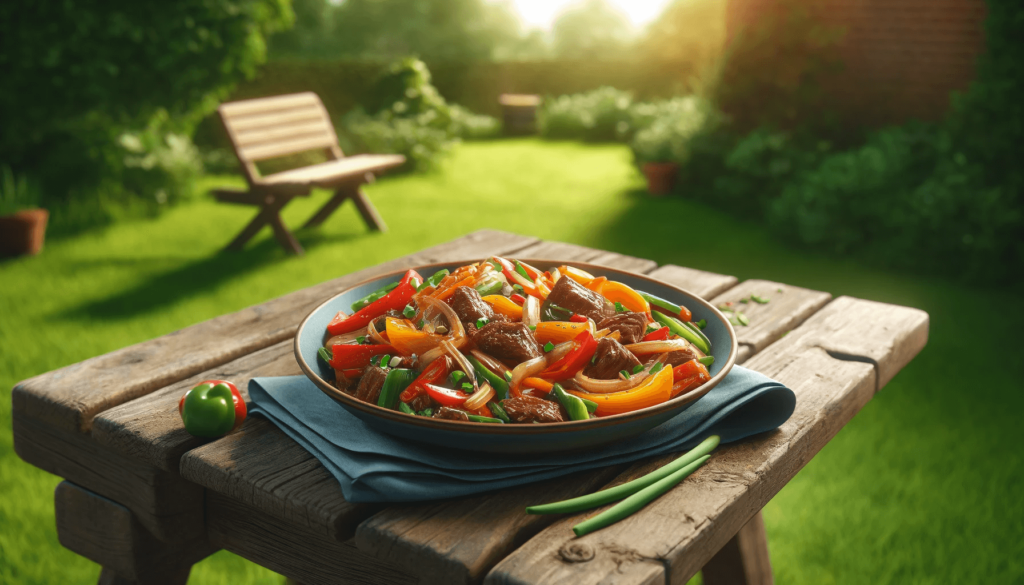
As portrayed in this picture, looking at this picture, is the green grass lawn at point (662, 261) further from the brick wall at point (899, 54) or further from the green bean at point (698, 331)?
the brick wall at point (899, 54)

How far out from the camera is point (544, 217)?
7.74m

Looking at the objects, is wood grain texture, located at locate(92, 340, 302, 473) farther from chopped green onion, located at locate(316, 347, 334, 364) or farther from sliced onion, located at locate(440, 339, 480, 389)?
sliced onion, located at locate(440, 339, 480, 389)

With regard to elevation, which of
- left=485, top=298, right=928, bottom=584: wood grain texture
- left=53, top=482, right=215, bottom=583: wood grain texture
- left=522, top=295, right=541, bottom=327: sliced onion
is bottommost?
left=53, top=482, right=215, bottom=583: wood grain texture

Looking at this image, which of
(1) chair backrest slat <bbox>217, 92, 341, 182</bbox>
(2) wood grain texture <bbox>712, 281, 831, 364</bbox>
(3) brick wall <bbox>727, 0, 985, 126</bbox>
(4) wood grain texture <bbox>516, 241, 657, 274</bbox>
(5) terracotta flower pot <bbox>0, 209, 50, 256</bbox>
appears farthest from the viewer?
(3) brick wall <bbox>727, 0, 985, 126</bbox>

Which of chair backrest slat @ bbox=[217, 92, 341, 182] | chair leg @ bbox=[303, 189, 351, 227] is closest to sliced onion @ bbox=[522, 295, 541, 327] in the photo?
chair backrest slat @ bbox=[217, 92, 341, 182]

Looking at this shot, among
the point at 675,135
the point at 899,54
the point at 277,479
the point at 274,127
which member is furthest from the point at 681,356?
the point at 675,135

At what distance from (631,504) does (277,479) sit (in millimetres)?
606

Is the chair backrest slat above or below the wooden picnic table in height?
below

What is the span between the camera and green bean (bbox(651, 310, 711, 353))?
63.9 inches

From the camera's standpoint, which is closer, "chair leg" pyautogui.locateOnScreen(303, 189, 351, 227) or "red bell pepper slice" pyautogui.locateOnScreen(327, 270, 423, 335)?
"red bell pepper slice" pyautogui.locateOnScreen(327, 270, 423, 335)

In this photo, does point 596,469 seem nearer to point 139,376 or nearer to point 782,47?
point 139,376

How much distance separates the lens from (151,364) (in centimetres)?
179

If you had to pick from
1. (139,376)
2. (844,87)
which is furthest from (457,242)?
(844,87)

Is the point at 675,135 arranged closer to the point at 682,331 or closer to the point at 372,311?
the point at 682,331
